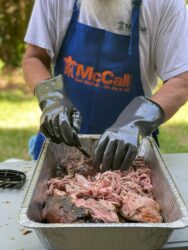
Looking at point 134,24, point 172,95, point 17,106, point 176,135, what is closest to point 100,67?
point 134,24

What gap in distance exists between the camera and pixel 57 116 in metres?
1.90

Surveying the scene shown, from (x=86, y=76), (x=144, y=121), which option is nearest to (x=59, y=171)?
(x=144, y=121)

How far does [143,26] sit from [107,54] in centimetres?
19

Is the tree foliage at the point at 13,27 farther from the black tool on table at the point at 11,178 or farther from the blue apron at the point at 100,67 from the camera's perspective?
the black tool on table at the point at 11,178

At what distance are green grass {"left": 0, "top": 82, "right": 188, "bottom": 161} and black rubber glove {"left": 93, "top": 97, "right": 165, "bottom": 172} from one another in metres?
3.06

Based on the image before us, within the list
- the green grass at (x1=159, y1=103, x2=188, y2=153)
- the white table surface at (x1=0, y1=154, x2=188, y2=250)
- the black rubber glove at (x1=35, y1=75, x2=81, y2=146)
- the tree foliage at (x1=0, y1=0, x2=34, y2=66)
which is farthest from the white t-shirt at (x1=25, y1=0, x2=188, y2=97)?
the tree foliage at (x1=0, y1=0, x2=34, y2=66)

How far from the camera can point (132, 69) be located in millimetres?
2295

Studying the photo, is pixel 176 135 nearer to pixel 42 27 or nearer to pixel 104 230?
pixel 42 27

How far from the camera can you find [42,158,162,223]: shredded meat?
1525 millimetres

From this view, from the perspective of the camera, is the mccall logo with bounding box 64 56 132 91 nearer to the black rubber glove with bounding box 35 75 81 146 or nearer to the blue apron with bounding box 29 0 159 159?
the blue apron with bounding box 29 0 159 159

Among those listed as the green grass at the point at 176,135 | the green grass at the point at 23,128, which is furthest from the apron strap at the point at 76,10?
the green grass at the point at 176,135

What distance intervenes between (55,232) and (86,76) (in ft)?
3.46

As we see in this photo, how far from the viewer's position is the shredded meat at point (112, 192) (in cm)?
153

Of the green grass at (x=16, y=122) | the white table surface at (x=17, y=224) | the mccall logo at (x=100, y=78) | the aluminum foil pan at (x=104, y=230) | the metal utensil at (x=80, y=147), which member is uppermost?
the aluminum foil pan at (x=104, y=230)
